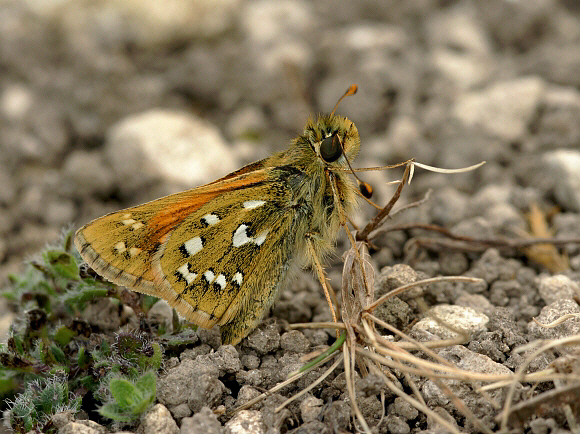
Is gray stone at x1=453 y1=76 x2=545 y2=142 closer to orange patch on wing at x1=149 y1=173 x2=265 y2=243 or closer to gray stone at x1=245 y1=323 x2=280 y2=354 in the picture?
orange patch on wing at x1=149 y1=173 x2=265 y2=243

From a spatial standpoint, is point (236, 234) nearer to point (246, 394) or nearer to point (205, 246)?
point (205, 246)

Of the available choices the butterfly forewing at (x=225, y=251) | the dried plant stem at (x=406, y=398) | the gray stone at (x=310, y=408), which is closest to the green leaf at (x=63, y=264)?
the butterfly forewing at (x=225, y=251)

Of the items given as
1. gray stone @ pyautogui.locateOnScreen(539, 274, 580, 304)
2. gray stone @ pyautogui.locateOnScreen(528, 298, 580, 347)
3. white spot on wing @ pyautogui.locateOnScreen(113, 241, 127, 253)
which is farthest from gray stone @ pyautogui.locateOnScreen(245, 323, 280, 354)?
gray stone @ pyautogui.locateOnScreen(539, 274, 580, 304)

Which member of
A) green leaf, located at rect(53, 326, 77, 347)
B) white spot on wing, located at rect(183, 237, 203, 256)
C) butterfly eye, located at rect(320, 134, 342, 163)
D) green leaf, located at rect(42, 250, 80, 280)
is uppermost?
butterfly eye, located at rect(320, 134, 342, 163)

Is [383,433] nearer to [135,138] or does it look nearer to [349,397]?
[349,397]

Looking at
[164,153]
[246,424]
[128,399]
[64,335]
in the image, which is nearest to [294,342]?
[246,424]

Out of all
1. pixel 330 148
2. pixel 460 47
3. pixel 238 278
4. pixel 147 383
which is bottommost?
pixel 147 383

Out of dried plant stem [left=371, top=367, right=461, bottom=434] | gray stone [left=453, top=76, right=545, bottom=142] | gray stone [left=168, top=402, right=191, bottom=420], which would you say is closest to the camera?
dried plant stem [left=371, top=367, right=461, bottom=434]

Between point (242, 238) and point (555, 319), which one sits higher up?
point (242, 238)
